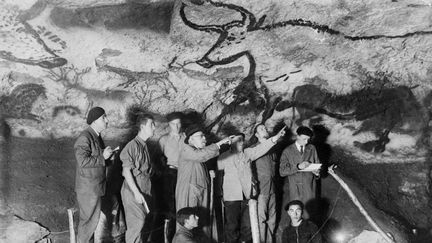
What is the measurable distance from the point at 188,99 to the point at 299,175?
243cm

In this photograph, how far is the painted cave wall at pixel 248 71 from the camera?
812 cm

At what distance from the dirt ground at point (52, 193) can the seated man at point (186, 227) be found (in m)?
1.47

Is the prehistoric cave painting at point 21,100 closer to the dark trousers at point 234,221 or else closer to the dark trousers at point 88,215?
the dark trousers at point 88,215

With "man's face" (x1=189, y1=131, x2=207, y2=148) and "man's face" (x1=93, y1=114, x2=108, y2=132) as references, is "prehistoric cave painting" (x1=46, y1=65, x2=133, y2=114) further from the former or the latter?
"man's face" (x1=189, y1=131, x2=207, y2=148)

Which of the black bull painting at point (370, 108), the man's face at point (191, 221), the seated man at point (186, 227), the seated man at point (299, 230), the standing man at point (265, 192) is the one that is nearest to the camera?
the seated man at point (186, 227)

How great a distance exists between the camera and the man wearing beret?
22.6 ft

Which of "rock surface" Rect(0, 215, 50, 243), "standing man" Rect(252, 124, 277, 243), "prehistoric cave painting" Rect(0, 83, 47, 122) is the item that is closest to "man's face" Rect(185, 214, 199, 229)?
"standing man" Rect(252, 124, 277, 243)

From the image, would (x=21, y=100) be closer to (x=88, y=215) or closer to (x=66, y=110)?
(x=66, y=110)

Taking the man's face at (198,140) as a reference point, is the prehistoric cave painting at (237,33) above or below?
above

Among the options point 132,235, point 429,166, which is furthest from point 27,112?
point 429,166

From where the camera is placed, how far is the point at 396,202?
→ 8.93 m

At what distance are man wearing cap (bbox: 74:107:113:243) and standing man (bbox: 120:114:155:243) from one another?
1.03ft

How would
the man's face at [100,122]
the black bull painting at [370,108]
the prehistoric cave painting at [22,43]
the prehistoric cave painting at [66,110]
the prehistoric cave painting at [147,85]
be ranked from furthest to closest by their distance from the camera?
1. the black bull painting at [370,108]
2. the prehistoric cave painting at [147,85]
3. the prehistoric cave painting at [66,110]
4. the prehistoric cave painting at [22,43]
5. the man's face at [100,122]

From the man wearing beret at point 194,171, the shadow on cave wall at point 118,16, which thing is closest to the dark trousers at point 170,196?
the man wearing beret at point 194,171
